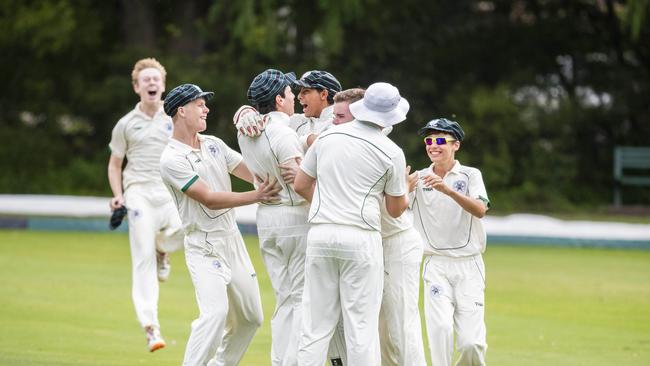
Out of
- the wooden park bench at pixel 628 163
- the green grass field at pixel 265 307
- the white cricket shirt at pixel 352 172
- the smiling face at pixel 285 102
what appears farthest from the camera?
the wooden park bench at pixel 628 163

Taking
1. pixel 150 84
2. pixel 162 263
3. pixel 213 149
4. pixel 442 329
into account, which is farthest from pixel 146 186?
pixel 442 329

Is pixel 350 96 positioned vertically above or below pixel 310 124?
above

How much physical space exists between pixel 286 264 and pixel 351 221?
828 millimetres

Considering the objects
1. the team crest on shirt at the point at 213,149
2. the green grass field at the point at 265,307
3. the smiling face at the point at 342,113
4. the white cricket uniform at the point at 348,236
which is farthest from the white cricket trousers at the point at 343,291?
the green grass field at the point at 265,307

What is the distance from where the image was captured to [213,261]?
8.39 metres

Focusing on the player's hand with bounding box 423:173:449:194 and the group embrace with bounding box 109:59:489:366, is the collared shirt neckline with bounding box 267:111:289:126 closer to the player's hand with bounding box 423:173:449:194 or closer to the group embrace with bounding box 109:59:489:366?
the group embrace with bounding box 109:59:489:366

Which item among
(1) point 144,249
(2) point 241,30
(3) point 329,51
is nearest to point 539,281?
(1) point 144,249

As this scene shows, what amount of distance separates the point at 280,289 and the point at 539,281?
339 inches

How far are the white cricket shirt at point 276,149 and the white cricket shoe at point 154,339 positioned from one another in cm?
233

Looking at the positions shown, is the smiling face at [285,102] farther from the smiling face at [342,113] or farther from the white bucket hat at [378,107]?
the white bucket hat at [378,107]

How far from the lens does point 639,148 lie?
26688mm

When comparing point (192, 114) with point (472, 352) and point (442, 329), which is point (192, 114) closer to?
point (442, 329)

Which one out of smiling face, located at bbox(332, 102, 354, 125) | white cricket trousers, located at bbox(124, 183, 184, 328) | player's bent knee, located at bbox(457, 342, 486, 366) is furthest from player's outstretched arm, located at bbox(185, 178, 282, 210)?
white cricket trousers, located at bbox(124, 183, 184, 328)

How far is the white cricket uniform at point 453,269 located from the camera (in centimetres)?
852
